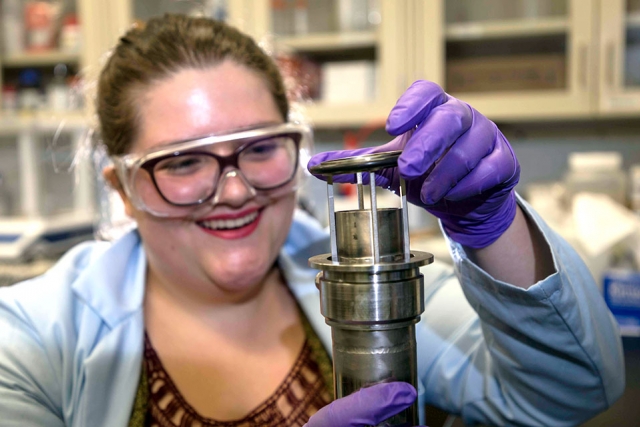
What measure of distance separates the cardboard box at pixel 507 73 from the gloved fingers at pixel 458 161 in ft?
6.28

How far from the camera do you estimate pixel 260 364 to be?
109cm

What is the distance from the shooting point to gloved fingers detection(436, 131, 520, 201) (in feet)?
2.08

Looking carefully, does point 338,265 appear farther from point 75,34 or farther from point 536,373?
point 75,34

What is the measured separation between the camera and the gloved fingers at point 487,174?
63 cm

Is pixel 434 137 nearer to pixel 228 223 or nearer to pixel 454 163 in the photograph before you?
pixel 454 163

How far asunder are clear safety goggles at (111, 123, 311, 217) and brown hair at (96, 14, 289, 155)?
0.10 metres

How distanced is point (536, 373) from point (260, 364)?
49cm

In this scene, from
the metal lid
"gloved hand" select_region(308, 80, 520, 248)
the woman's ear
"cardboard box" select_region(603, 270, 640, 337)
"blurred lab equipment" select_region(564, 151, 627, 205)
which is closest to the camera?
the metal lid

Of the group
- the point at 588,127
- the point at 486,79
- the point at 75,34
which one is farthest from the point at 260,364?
the point at 75,34

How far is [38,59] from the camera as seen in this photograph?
9.68 feet

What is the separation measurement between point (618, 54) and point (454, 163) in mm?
1960

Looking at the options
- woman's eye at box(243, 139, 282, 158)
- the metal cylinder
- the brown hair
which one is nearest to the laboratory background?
the brown hair

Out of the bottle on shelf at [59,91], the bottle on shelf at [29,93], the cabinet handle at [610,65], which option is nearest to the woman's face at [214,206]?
the cabinet handle at [610,65]

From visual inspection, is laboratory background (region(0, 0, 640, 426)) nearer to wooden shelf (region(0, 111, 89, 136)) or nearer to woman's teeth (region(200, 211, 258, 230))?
wooden shelf (region(0, 111, 89, 136))
